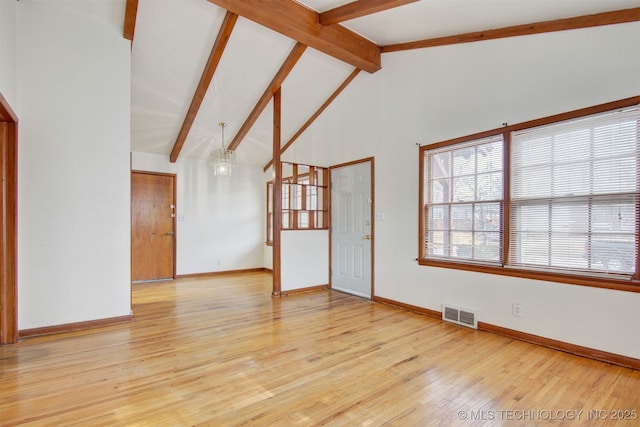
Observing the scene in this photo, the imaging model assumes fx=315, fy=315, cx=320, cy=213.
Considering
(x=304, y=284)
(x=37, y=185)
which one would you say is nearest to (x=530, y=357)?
(x=304, y=284)

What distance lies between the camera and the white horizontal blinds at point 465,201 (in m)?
3.40

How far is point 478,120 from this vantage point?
3475 millimetres

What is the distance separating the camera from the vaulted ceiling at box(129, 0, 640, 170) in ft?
9.98

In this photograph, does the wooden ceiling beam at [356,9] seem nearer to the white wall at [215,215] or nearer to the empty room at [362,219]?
the empty room at [362,219]

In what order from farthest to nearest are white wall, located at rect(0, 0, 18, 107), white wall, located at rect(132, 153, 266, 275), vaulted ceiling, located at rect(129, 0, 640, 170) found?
white wall, located at rect(132, 153, 266, 275) → vaulted ceiling, located at rect(129, 0, 640, 170) → white wall, located at rect(0, 0, 18, 107)

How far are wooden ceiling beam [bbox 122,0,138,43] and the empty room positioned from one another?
2 cm

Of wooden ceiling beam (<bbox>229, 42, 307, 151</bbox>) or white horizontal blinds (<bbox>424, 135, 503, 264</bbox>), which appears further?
wooden ceiling beam (<bbox>229, 42, 307, 151</bbox>)

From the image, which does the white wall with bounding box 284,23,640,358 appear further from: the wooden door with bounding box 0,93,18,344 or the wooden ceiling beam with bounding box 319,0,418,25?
the wooden door with bounding box 0,93,18,344

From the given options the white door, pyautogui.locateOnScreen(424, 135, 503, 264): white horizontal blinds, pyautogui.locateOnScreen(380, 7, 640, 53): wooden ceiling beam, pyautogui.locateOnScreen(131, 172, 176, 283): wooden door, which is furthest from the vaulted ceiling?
the white door

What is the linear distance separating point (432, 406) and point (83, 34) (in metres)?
4.71

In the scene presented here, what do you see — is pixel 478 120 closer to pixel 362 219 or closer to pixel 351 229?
pixel 362 219

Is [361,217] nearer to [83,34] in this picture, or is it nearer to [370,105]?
[370,105]

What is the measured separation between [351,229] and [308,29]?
2.85 meters

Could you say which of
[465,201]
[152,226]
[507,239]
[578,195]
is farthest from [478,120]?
[152,226]
